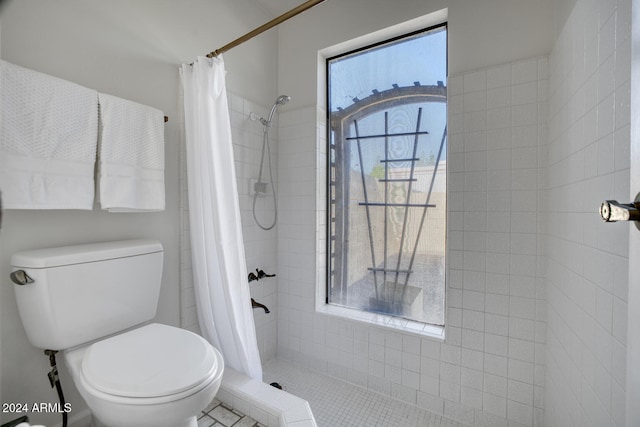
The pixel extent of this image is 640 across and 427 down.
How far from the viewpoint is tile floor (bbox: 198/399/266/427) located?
1.42 meters

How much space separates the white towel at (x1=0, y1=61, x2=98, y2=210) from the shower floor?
1549mm

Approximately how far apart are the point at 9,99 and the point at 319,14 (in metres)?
1.79

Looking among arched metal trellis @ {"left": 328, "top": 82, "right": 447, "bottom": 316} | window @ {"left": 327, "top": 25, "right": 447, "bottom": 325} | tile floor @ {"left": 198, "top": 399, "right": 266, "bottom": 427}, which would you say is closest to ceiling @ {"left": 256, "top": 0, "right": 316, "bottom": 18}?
window @ {"left": 327, "top": 25, "right": 447, "bottom": 325}

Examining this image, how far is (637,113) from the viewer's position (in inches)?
24.6

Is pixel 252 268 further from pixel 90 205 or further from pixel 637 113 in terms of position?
pixel 637 113

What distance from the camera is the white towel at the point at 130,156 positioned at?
1.27 metres

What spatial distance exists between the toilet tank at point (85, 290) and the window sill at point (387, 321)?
1.13 m

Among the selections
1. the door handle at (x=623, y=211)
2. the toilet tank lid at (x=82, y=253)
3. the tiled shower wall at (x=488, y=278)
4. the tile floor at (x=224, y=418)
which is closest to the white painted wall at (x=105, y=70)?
the toilet tank lid at (x=82, y=253)

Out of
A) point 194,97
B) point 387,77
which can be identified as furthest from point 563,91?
point 194,97

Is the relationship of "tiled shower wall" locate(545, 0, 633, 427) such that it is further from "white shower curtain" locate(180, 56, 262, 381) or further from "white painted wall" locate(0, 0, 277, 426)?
"white painted wall" locate(0, 0, 277, 426)

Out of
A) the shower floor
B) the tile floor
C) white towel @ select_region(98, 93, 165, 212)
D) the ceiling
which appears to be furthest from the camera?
the ceiling

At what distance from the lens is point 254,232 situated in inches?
82.3

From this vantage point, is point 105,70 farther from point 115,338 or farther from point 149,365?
point 149,365

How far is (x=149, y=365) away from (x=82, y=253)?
1.65ft
